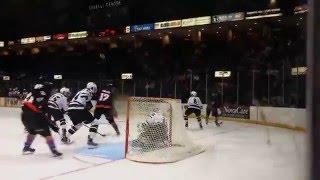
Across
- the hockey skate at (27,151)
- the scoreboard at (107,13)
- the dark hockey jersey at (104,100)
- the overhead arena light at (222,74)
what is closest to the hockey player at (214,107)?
the overhead arena light at (222,74)

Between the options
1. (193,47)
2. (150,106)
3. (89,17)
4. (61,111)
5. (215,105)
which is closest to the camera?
(150,106)

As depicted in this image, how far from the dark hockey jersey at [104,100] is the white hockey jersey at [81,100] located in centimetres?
30

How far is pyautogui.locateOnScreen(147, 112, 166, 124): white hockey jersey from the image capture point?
6.07 meters

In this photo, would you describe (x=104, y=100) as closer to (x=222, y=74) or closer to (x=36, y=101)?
(x=36, y=101)

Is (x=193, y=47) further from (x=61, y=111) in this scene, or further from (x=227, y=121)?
(x=61, y=111)

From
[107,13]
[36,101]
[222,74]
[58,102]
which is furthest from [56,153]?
[107,13]

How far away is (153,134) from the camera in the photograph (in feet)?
19.5

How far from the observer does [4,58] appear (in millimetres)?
25672

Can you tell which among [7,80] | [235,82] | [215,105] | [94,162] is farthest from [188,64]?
[94,162]

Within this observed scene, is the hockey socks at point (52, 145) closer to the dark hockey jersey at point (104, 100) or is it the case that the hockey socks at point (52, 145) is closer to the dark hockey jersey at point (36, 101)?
the dark hockey jersey at point (36, 101)

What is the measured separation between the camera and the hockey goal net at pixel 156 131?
572 centimetres

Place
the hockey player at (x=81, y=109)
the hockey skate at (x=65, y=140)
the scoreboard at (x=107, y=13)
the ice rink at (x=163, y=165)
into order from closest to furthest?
the ice rink at (x=163, y=165), the hockey player at (x=81, y=109), the hockey skate at (x=65, y=140), the scoreboard at (x=107, y=13)

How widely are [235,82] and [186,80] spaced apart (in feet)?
6.39

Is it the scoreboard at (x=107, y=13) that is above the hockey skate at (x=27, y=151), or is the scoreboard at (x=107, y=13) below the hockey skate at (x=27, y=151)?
above
